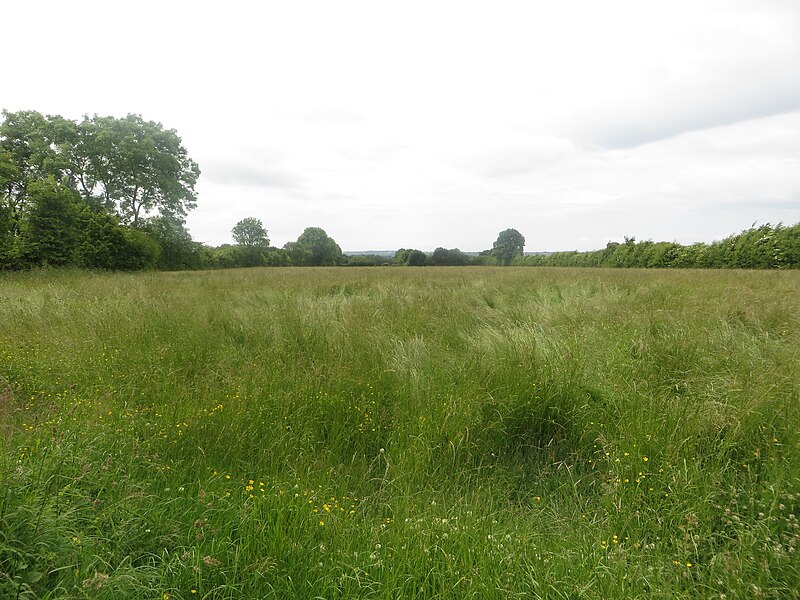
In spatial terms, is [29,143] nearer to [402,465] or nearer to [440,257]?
[402,465]

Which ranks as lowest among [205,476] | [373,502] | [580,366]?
[373,502]

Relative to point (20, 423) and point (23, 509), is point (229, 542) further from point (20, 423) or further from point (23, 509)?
point (20, 423)

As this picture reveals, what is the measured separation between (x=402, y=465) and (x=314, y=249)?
2777 inches

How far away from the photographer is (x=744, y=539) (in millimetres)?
1533

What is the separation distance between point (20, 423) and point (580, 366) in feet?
15.1

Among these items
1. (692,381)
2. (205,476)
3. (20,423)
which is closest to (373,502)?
(205,476)

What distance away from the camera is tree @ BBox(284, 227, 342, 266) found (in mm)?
57250

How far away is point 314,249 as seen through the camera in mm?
69250

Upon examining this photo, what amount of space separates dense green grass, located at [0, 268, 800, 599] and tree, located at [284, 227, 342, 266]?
55.0m

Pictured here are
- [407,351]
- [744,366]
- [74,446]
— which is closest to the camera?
[74,446]

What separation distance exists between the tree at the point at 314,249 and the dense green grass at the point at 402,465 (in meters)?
55.0

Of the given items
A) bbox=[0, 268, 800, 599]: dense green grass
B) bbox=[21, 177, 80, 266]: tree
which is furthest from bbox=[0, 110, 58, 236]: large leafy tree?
bbox=[0, 268, 800, 599]: dense green grass

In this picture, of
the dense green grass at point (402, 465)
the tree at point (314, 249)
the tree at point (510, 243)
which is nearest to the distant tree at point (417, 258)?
the tree at point (314, 249)

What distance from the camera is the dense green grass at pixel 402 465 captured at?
4.46 ft
